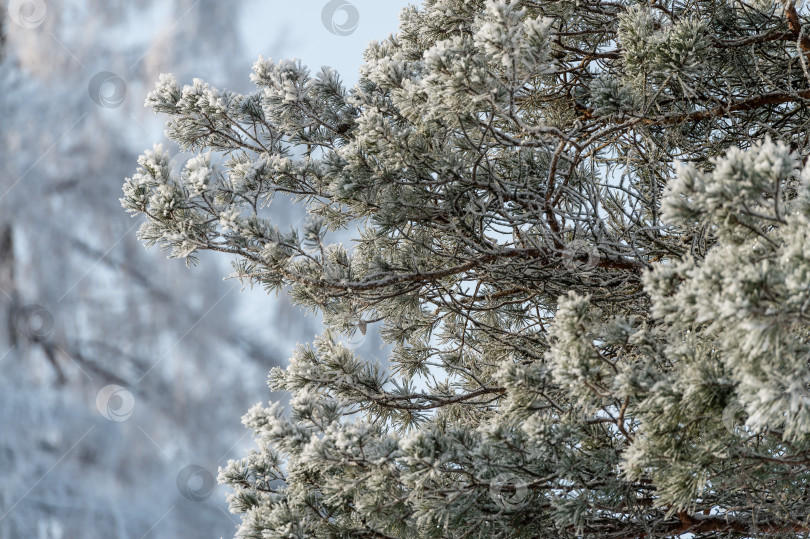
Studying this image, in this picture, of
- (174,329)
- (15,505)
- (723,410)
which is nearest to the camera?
(723,410)

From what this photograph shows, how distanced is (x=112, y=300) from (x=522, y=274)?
3.89 meters

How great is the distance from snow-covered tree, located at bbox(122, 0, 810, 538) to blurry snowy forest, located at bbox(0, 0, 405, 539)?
2990 mm

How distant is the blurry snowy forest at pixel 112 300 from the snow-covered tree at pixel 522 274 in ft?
9.81

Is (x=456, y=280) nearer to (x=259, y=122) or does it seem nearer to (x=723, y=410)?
(x=259, y=122)

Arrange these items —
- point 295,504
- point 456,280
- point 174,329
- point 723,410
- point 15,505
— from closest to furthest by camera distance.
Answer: point 723,410, point 295,504, point 456,280, point 15,505, point 174,329

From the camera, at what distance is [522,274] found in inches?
70.7

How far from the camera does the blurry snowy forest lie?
466cm

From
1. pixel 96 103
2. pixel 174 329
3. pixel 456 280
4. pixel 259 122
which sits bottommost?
pixel 456 280

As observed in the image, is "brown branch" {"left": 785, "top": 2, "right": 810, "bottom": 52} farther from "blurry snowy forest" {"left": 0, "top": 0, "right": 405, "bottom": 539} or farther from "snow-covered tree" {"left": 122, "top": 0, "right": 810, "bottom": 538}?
"blurry snowy forest" {"left": 0, "top": 0, "right": 405, "bottom": 539}

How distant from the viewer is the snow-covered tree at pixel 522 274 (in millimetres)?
954

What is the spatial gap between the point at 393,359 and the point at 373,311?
0.22m

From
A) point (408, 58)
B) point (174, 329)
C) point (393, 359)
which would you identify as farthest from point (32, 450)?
point (408, 58)

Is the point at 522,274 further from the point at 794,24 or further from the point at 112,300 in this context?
the point at 112,300

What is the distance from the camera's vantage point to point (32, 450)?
14.9 ft
